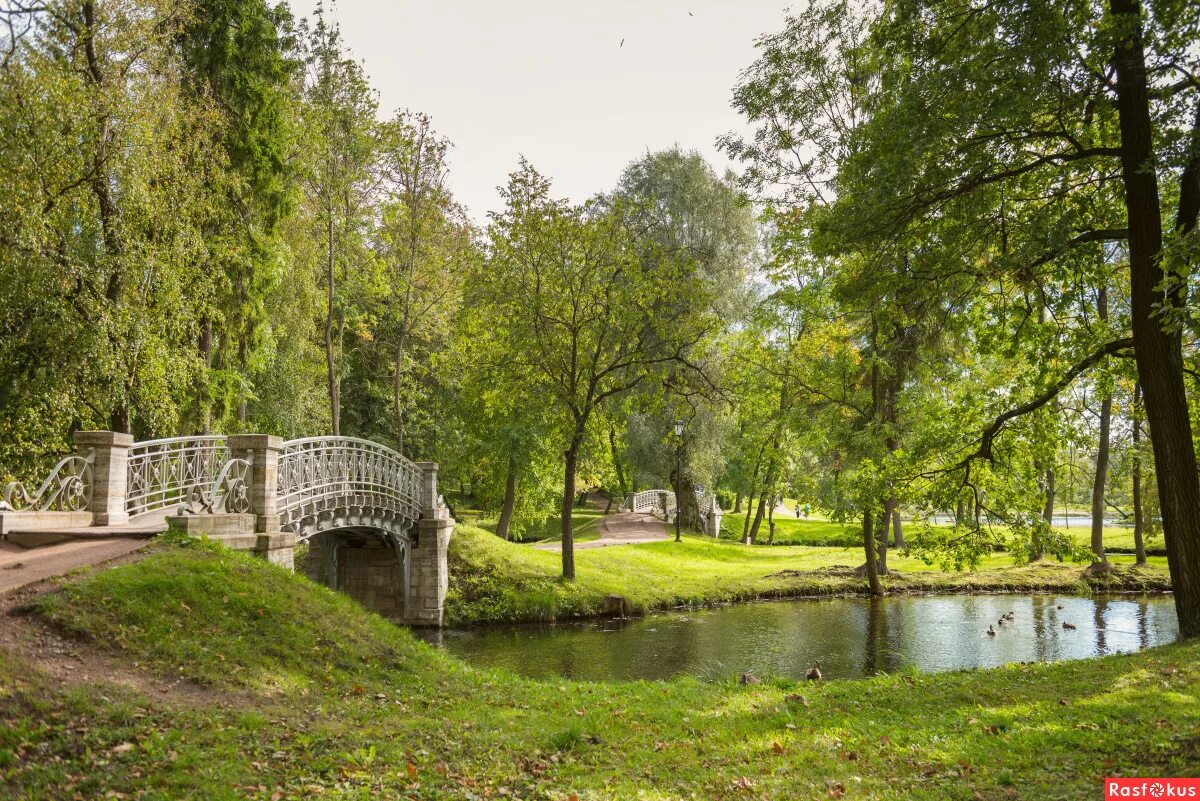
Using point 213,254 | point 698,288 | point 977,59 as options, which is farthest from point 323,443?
point 977,59

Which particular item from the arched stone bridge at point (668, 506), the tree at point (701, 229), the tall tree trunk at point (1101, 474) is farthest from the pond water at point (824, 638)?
the arched stone bridge at point (668, 506)

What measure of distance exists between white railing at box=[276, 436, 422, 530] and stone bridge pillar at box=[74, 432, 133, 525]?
268cm

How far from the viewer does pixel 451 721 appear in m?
8.46

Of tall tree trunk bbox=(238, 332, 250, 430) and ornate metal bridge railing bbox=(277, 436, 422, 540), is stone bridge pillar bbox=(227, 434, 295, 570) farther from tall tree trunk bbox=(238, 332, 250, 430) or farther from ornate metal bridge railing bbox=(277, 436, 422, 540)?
tall tree trunk bbox=(238, 332, 250, 430)

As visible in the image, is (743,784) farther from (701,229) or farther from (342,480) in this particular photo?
(701,229)

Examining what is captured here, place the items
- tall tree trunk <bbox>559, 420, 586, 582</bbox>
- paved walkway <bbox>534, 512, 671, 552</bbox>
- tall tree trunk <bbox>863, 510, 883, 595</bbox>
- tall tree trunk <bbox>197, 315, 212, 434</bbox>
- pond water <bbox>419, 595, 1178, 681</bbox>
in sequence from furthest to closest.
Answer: paved walkway <bbox>534, 512, 671, 552</bbox>
tall tree trunk <bbox>863, 510, 883, 595</bbox>
tall tree trunk <bbox>559, 420, 586, 582</bbox>
tall tree trunk <bbox>197, 315, 212, 434</bbox>
pond water <bbox>419, 595, 1178, 681</bbox>

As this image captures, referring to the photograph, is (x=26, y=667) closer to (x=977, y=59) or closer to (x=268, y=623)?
(x=268, y=623)

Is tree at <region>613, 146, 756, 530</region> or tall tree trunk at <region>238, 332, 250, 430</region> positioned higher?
tree at <region>613, 146, 756, 530</region>

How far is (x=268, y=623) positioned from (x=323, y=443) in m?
7.50

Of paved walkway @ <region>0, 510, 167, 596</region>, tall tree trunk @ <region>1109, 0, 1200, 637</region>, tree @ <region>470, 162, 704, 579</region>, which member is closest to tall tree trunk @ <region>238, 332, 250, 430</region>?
tree @ <region>470, 162, 704, 579</region>

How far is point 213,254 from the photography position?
66.0 feet

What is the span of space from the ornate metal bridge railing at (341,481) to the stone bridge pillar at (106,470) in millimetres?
2728

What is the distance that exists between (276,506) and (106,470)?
9.40ft

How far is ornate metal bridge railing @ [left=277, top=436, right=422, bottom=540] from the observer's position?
15.7 meters
